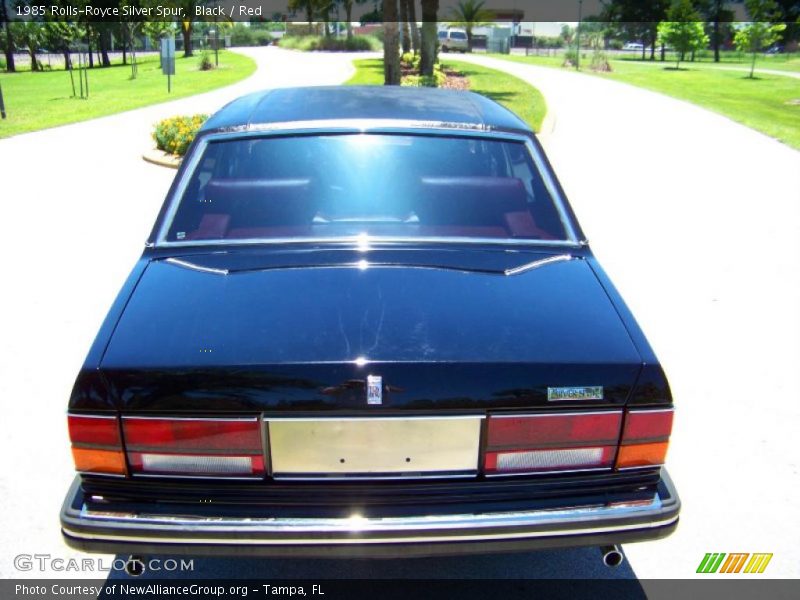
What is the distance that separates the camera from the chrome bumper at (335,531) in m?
2.19

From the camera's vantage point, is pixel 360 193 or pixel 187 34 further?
pixel 187 34

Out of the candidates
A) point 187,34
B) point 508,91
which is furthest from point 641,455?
point 187,34

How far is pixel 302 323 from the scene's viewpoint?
7.83ft

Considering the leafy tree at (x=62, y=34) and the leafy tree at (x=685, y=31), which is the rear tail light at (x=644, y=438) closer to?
the leafy tree at (x=62, y=34)

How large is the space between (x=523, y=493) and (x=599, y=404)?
1.16 feet

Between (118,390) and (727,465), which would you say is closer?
(118,390)

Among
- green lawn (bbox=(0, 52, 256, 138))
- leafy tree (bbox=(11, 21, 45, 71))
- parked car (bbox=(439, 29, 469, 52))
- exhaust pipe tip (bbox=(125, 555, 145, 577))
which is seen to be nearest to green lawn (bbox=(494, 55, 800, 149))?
exhaust pipe tip (bbox=(125, 555, 145, 577))

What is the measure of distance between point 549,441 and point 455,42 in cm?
6195

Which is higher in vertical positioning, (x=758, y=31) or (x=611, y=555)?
(x=758, y=31)

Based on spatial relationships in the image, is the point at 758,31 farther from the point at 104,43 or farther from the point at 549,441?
the point at 549,441

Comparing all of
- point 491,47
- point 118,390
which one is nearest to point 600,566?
point 118,390

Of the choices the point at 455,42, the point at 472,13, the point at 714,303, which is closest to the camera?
the point at 714,303

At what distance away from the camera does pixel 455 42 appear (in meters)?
60.5

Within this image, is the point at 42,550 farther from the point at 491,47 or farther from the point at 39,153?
the point at 491,47
